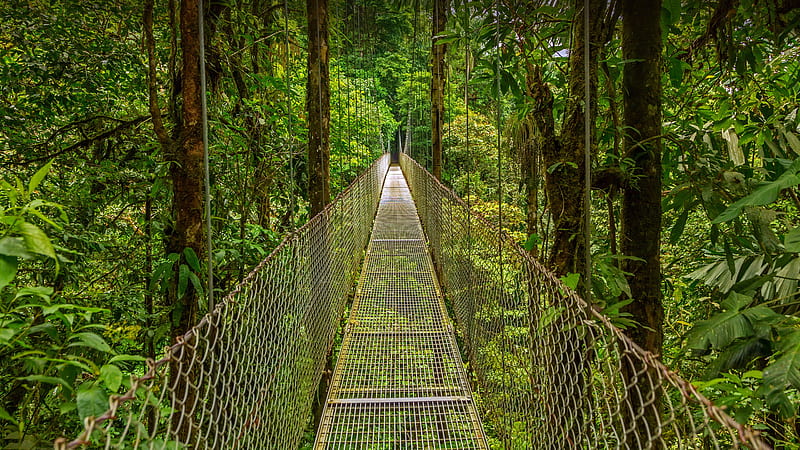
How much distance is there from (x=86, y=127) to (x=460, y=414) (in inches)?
86.7

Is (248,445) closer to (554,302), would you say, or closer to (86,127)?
(554,302)

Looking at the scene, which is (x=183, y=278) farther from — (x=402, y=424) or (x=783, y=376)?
(x=783, y=376)

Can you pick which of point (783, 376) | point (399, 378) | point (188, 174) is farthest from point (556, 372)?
point (399, 378)

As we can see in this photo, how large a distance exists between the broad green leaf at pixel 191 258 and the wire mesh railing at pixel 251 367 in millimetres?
193

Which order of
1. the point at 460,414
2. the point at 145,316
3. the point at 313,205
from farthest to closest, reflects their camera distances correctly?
1. the point at 313,205
2. the point at 460,414
3. the point at 145,316

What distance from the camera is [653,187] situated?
4.79ft

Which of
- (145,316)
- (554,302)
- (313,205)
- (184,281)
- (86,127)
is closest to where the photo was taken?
(554,302)

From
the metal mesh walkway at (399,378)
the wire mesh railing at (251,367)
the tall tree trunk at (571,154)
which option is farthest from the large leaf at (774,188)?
the metal mesh walkway at (399,378)

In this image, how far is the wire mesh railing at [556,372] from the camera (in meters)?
0.70

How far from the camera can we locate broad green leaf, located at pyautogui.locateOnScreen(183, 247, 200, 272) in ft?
4.72

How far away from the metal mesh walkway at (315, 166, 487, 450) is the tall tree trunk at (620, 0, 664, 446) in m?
0.78

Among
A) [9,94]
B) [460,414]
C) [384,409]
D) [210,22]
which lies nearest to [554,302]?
[460,414]

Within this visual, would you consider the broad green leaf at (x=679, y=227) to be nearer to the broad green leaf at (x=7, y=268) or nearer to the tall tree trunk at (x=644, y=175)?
the tall tree trunk at (x=644, y=175)

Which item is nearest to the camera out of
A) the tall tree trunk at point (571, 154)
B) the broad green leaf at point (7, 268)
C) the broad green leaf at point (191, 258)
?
the broad green leaf at point (7, 268)
